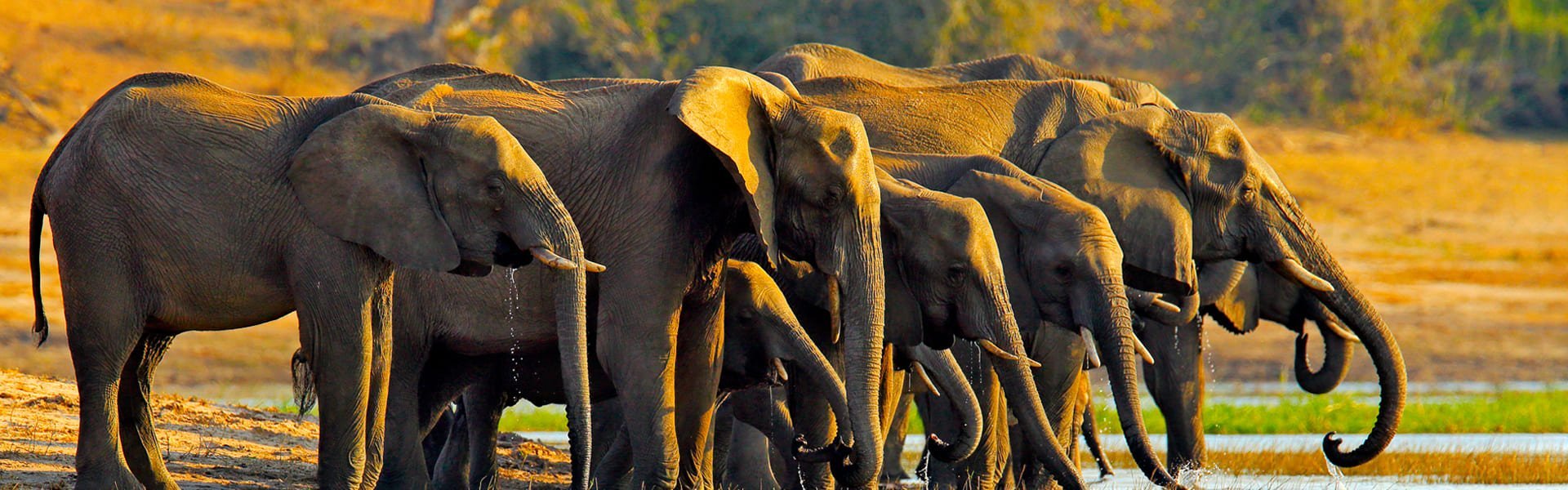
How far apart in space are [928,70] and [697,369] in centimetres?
411

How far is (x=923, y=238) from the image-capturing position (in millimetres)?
7832

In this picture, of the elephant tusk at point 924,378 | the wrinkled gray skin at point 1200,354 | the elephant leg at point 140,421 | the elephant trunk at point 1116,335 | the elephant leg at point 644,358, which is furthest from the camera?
the wrinkled gray skin at point 1200,354

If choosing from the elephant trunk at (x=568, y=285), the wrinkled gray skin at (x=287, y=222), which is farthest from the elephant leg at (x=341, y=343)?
the elephant trunk at (x=568, y=285)

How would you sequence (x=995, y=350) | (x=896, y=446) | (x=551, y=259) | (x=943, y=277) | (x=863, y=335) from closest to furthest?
(x=551, y=259) → (x=863, y=335) → (x=995, y=350) → (x=943, y=277) → (x=896, y=446)

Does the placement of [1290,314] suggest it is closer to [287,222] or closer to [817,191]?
[817,191]

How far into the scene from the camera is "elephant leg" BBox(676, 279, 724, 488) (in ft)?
25.7

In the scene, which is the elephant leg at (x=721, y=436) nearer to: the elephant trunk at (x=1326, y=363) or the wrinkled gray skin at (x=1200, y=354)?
the wrinkled gray skin at (x=1200, y=354)

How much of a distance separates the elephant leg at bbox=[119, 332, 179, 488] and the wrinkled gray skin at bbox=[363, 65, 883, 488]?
1.23 meters

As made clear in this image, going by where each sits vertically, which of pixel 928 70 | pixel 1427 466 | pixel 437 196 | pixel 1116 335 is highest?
pixel 928 70

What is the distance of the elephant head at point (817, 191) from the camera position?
→ 24.0ft

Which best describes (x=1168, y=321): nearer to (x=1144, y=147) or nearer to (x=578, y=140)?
(x=1144, y=147)

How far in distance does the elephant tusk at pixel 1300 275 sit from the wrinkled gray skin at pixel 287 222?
12.0ft

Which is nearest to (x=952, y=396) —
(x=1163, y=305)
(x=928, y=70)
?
(x=1163, y=305)

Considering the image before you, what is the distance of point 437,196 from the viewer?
691cm
